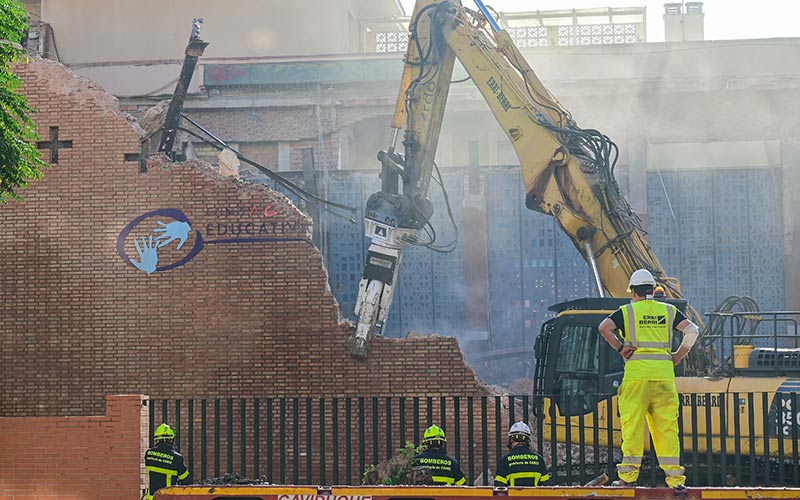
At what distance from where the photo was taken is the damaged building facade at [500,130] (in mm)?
24656

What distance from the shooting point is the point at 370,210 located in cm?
1770

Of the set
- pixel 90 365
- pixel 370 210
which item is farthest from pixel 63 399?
pixel 370 210

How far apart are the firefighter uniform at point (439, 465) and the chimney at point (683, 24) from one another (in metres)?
25.7

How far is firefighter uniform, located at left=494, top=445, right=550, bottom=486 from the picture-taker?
1016 cm

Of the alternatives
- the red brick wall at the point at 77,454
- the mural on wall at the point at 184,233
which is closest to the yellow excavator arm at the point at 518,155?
the mural on wall at the point at 184,233

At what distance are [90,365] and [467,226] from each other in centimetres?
948

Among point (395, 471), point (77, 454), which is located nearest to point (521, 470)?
point (395, 471)

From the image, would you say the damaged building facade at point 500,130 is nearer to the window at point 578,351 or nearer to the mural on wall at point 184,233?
the mural on wall at point 184,233

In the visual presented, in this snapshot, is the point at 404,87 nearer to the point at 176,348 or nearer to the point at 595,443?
the point at 176,348

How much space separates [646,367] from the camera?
10055mm

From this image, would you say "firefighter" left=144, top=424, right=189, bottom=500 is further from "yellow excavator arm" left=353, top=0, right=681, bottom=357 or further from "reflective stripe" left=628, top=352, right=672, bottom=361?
"yellow excavator arm" left=353, top=0, right=681, bottom=357

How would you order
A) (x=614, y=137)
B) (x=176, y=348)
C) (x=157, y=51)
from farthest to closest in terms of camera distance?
(x=157, y=51) → (x=614, y=137) → (x=176, y=348)

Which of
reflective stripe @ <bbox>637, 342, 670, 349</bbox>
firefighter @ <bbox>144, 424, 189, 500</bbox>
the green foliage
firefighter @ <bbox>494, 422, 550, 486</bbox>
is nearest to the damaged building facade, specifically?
the green foliage

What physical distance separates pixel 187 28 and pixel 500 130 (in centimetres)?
946
